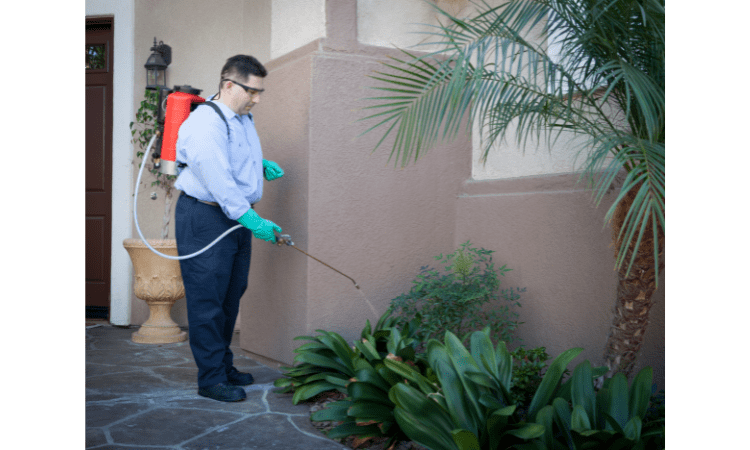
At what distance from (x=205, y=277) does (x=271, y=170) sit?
35.9 inches

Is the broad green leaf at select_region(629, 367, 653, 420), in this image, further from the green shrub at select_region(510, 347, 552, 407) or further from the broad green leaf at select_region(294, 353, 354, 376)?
the broad green leaf at select_region(294, 353, 354, 376)

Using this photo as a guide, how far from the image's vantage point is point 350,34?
3902 mm

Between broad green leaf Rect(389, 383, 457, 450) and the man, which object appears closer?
broad green leaf Rect(389, 383, 457, 450)

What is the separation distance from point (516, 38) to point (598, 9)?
0.32 meters

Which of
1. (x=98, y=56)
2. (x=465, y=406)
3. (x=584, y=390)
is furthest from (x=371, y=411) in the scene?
(x=98, y=56)

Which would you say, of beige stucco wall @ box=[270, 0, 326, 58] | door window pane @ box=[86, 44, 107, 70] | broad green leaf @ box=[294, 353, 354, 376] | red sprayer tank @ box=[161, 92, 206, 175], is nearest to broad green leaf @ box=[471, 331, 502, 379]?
broad green leaf @ box=[294, 353, 354, 376]

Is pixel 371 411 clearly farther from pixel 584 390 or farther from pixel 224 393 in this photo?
pixel 224 393

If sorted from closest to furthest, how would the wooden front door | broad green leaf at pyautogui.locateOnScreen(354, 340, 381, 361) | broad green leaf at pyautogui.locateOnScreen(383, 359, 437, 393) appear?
broad green leaf at pyautogui.locateOnScreen(383, 359, 437, 393)
broad green leaf at pyautogui.locateOnScreen(354, 340, 381, 361)
the wooden front door

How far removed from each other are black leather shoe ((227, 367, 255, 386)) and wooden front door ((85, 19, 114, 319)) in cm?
254

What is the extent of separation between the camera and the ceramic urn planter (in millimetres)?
4945

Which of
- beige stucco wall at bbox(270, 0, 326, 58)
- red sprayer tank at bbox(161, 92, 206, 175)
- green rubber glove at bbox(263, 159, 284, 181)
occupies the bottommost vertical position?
green rubber glove at bbox(263, 159, 284, 181)

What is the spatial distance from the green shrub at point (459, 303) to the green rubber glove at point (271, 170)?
1.12 metres

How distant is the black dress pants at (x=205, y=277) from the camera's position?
3.29 metres

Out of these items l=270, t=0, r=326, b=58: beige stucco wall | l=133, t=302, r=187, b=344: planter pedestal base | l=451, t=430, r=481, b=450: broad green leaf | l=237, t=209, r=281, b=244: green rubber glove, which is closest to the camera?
l=451, t=430, r=481, b=450: broad green leaf
